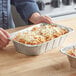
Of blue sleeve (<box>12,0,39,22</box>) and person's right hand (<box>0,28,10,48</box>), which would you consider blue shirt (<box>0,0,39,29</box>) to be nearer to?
blue sleeve (<box>12,0,39,22</box>)

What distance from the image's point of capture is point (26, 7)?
150cm

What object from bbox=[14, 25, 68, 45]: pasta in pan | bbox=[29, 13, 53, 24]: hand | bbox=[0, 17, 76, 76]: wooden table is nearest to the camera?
bbox=[0, 17, 76, 76]: wooden table

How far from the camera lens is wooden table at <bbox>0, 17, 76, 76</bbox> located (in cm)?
94

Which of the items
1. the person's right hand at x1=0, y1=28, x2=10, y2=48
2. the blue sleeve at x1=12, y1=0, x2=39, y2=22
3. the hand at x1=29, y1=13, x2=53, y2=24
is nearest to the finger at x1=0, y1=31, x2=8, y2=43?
the person's right hand at x1=0, y1=28, x2=10, y2=48

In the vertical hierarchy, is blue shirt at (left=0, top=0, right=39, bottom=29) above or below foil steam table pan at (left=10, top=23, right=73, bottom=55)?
above

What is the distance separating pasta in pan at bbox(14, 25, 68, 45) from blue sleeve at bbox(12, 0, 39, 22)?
0.97 ft

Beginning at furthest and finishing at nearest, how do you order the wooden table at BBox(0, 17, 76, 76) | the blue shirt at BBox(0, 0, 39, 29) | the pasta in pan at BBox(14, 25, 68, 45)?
1. the blue shirt at BBox(0, 0, 39, 29)
2. the pasta in pan at BBox(14, 25, 68, 45)
3. the wooden table at BBox(0, 17, 76, 76)

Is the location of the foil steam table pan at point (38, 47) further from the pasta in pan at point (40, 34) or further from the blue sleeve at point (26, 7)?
the blue sleeve at point (26, 7)

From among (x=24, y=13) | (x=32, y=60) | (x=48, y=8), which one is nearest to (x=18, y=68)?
(x=32, y=60)

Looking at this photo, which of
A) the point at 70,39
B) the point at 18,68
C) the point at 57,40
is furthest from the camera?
the point at 70,39

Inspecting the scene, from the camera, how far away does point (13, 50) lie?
113 centimetres

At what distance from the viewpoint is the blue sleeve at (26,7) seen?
147 cm

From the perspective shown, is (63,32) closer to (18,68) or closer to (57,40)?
(57,40)

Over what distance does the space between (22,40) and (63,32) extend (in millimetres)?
194
